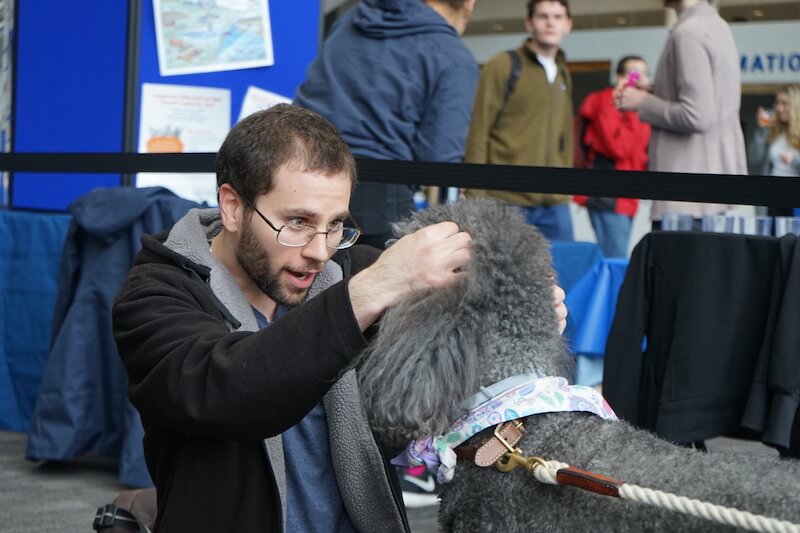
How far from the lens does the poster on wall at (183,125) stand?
16.4 ft

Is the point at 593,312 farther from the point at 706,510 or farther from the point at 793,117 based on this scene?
the point at 793,117

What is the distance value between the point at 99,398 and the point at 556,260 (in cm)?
188

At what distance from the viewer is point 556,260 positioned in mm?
3889

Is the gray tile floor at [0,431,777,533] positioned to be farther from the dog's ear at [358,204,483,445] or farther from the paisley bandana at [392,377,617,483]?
the dog's ear at [358,204,483,445]

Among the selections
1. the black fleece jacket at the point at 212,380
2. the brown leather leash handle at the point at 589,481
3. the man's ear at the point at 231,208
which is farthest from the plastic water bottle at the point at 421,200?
the brown leather leash handle at the point at 589,481

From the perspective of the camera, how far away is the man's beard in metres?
2.05

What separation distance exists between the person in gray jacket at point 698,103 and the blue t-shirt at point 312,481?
2.25m

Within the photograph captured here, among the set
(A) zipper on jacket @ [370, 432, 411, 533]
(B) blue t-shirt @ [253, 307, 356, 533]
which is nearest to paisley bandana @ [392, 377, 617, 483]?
(A) zipper on jacket @ [370, 432, 411, 533]

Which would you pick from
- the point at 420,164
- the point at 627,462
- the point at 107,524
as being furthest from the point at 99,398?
the point at 627,462

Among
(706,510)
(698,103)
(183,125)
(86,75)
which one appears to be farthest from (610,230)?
(706,510)

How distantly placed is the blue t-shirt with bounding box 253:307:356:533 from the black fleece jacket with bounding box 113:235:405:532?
14cm

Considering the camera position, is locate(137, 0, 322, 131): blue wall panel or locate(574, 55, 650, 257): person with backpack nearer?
locate(137, 0, 322, 131): blue wall panel

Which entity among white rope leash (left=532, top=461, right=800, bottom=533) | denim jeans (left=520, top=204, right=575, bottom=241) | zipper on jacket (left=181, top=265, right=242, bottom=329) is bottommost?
denim jeans (left=520, top=204, right=575, bottom=241)

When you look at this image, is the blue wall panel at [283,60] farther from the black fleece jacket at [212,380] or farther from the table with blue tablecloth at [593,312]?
the black fleece jacket at [212,380]
